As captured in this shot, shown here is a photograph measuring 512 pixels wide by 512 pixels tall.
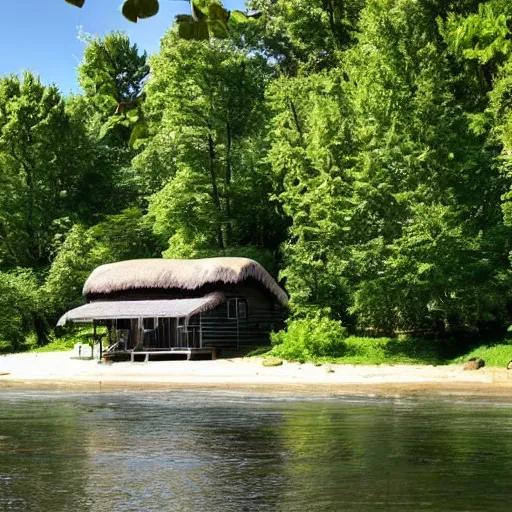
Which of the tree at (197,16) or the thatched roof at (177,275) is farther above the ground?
the thatched roof at (177,275)

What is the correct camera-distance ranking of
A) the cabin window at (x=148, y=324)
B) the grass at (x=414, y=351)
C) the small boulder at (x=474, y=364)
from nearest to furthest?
the small boulder at (x=474, y=364)
the grass at (x=414, y=351)
the cabin window at (x=148, y=324)

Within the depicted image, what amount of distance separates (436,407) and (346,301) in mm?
15225

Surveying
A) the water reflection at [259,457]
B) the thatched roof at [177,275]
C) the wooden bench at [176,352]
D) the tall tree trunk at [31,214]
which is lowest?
the water reflection at [259,457]

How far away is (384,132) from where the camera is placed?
101 feet

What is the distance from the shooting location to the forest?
91.7 feet

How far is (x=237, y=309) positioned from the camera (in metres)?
35.3

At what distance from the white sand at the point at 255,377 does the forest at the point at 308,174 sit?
3.06 meters

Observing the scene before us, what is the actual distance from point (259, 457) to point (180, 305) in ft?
73.3

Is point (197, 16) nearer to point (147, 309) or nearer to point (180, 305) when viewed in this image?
point (180, 305)

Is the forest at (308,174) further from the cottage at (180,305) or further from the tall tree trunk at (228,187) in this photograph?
the cottage at (180,305)

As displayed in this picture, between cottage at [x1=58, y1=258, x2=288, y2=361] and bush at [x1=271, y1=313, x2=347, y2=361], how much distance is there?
159 inches

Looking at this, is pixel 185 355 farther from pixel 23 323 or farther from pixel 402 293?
pixel 23 323

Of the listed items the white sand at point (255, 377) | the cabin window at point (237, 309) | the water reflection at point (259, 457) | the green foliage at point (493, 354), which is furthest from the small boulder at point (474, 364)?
the cabin window at point (237, 309)

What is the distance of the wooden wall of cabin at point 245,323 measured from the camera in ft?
112
